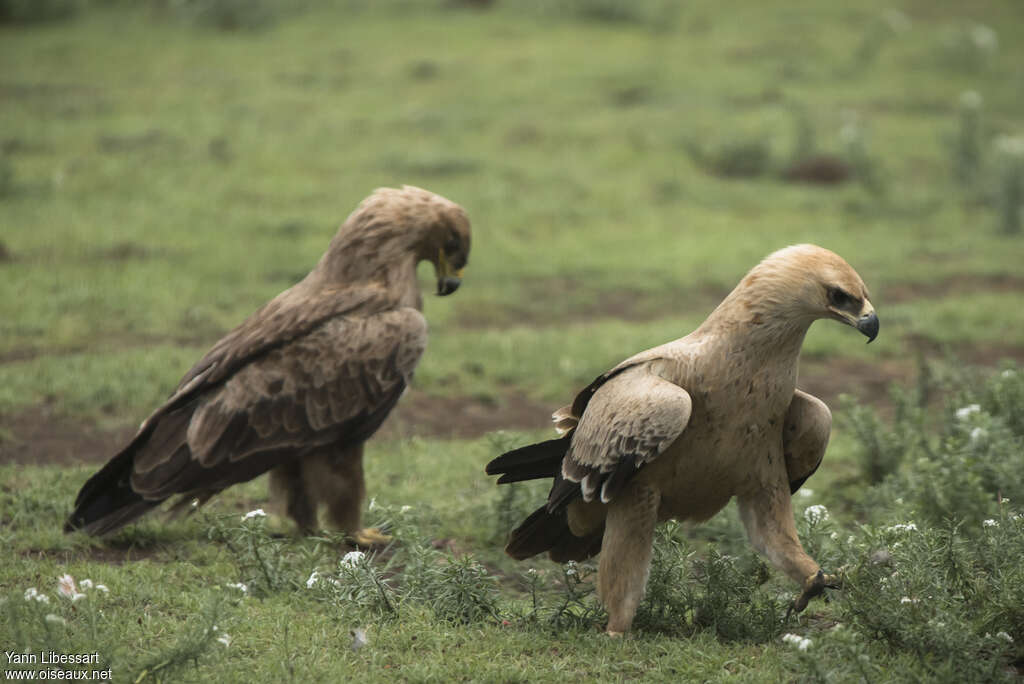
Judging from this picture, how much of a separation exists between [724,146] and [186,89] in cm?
616

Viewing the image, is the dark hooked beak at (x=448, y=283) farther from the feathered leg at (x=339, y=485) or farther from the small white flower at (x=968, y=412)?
the small white flower at (x=968, y=412)

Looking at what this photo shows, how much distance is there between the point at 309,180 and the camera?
11.9 metres

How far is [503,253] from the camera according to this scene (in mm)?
10766

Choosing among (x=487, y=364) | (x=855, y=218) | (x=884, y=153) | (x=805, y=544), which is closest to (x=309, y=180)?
(x=487, y=364)

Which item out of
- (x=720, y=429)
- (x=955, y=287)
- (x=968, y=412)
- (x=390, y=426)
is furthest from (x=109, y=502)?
(x=955, y=287)

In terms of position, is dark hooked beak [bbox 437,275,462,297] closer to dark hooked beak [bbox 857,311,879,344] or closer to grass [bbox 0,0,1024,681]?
grass [bbox 0,0,1024,681]

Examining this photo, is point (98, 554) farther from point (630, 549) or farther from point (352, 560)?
point (630, 549)

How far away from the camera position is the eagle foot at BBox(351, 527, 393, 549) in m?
5.69

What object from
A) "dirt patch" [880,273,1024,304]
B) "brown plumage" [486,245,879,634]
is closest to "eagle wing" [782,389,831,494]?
"brown plumage" [486,245,879,634]

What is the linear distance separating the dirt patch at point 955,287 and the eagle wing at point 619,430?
6.40m

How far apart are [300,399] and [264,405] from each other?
0.16 m

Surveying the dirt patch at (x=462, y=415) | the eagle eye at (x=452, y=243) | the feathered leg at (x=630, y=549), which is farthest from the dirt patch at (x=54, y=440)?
the feathered leg at (x=630, y=549)

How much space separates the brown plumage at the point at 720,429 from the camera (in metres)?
4.16

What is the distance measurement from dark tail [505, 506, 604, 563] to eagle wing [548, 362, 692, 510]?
0.25 metres
